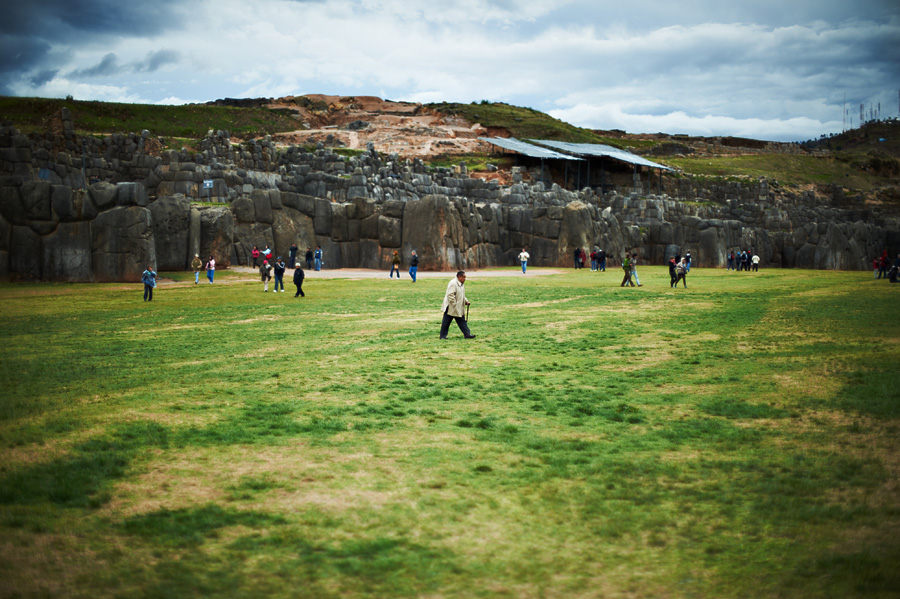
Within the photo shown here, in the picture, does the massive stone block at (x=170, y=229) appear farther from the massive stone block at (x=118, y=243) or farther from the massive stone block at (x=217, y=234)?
the massive stone block at (x=118, y=243)

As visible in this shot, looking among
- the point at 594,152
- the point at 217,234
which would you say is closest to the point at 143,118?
the point at 594,152

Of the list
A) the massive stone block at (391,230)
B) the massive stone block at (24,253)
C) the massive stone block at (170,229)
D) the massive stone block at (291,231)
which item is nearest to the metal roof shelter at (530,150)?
the massive stone block at (391,230)

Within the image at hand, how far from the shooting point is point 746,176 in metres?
83.5

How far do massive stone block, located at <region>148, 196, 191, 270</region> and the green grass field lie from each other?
19218mm

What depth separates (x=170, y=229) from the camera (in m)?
32.5

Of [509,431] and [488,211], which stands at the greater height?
[488,211]

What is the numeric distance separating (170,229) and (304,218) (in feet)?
29.1

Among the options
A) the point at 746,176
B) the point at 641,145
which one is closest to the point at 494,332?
the point at 746,176

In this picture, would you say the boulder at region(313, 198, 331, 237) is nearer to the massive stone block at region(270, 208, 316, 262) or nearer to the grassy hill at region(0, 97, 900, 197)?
the massive stone block at region(270, 208, 316, 262)

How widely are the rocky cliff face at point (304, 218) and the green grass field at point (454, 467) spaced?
653 inches

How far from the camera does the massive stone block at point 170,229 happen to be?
3231cm

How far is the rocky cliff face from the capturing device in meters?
28.7

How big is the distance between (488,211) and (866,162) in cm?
7351

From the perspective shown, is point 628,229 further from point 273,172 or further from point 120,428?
point 120,428
